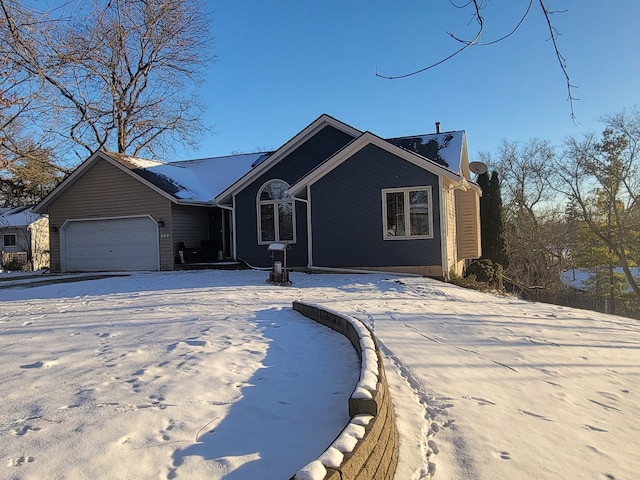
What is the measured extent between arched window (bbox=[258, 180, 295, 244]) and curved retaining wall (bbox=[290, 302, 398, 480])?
1247 centimetres

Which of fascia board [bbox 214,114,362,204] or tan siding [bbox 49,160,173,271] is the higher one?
fascia board [bbox 214,114,362,204]

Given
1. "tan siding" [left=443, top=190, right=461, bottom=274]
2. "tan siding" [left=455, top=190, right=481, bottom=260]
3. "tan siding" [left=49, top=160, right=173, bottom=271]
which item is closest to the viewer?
"tan siding" [left=443, top=190, right=461, bottom=274]

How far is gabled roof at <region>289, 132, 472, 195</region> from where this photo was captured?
1330 cm

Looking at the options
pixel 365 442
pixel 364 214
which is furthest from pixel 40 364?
pixel 364 214

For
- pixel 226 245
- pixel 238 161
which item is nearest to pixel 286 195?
pixel 226 245

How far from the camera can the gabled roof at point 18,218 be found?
3234 centimetres

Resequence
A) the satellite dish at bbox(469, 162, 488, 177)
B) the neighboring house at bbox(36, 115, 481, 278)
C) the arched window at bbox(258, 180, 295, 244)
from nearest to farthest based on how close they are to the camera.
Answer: the neighboring house at bbox(36, 115, 481, 278), the arched window at bbox(258, 180, 295, 244), the satellite dish at bbox(469, 162, 488, 177)

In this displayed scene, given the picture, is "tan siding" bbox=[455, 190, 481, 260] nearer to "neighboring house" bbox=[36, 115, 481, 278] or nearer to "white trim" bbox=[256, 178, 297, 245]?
"neighboring house" bbox=[36, 115, 481, 278]

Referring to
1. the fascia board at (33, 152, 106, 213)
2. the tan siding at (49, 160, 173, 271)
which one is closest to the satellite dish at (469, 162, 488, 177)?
the tan siding at (49, 160, 173, 271)

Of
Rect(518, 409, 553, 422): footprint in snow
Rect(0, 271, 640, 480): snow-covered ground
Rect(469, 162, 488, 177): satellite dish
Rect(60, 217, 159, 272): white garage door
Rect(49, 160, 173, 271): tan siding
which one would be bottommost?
Rect(518, 409, 553, 422): footprint in snow

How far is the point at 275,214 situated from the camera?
1667cm

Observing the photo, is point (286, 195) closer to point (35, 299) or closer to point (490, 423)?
point (35, 299)

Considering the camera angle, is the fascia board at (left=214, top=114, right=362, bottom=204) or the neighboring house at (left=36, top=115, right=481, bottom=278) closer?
the neighboring house at (left=36, top=115, right=481, bottom=278)

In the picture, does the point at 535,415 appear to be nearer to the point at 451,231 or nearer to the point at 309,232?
the point at 309,232
